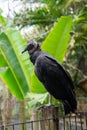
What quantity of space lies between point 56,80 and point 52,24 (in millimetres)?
3928

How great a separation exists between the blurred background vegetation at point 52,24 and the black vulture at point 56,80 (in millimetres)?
2686

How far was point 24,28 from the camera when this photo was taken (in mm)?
7539

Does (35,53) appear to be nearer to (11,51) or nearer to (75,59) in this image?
(11,51)

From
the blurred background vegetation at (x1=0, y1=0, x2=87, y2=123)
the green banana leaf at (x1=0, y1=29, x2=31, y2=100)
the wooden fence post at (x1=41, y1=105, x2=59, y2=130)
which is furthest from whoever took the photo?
the blurred background vegetation at (x1=0, y1=0, x2=87, y2=123)

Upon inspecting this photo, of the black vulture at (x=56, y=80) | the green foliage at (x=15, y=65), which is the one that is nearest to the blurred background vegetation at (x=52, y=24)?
the green foliage at (x=15, y=65)

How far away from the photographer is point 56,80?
2992 mm

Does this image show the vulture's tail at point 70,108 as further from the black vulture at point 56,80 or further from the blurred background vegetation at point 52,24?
the blurred background vegetation at point 52,24

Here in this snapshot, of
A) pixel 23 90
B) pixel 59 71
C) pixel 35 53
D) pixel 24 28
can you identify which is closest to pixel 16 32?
pixel 23 90

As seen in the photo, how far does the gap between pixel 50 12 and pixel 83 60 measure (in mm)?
1741

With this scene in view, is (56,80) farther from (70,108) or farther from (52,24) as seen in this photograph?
(52,24)

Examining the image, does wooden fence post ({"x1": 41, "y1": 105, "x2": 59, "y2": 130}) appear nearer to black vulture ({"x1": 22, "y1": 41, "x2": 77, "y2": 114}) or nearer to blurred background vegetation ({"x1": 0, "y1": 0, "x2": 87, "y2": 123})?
black vulture ({"x1": 22, "y1": 41, "x2": 77, "y2": 114})

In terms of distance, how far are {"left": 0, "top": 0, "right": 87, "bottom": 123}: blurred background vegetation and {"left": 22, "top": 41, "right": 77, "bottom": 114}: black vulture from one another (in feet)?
8.81

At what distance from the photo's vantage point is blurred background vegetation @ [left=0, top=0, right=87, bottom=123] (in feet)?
20.5

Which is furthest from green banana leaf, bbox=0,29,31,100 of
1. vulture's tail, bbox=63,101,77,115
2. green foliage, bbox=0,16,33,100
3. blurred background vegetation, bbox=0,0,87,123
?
vulture's tail, bbox=63,101,77,115
